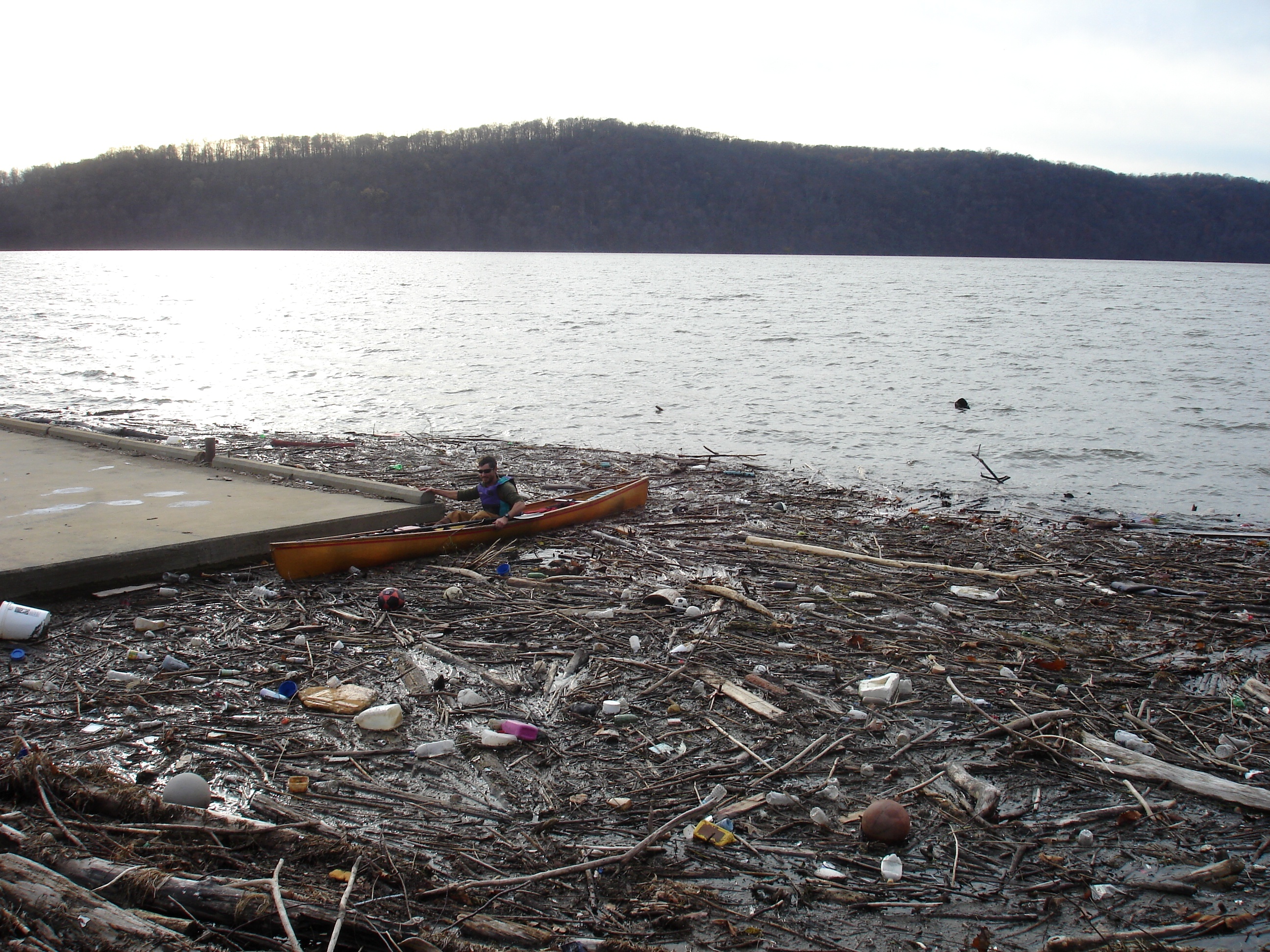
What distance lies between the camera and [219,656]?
5.54 metres

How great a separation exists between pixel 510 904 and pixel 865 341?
36064 millimetres

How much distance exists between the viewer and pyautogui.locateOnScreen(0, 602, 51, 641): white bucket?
5.45 m

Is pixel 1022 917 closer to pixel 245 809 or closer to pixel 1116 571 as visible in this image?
pixel 245 809

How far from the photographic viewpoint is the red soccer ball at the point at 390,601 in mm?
6535

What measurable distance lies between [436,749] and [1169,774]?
374cm

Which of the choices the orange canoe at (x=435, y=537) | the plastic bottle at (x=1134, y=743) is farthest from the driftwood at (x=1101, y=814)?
the orange canoe at (x=435, y=537)

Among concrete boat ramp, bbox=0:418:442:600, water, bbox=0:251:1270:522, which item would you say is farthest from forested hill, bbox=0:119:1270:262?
concrete boat ramp, bbox=0:418:442:600

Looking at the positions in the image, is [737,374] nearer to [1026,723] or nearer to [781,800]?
[1026,723]

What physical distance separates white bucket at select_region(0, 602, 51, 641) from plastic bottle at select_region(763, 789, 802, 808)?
4634mm

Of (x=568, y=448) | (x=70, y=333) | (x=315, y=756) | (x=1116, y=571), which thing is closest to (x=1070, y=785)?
(x=315, y=756)

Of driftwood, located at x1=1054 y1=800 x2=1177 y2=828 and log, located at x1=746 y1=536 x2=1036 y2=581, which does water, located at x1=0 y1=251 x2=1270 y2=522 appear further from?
driftwood, located at x1=1054 y1=800 x2=1177 y2=828

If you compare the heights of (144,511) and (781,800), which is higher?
(144,511)

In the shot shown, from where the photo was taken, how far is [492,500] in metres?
8.71

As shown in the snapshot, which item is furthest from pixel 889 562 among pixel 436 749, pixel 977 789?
pixel 436 749
